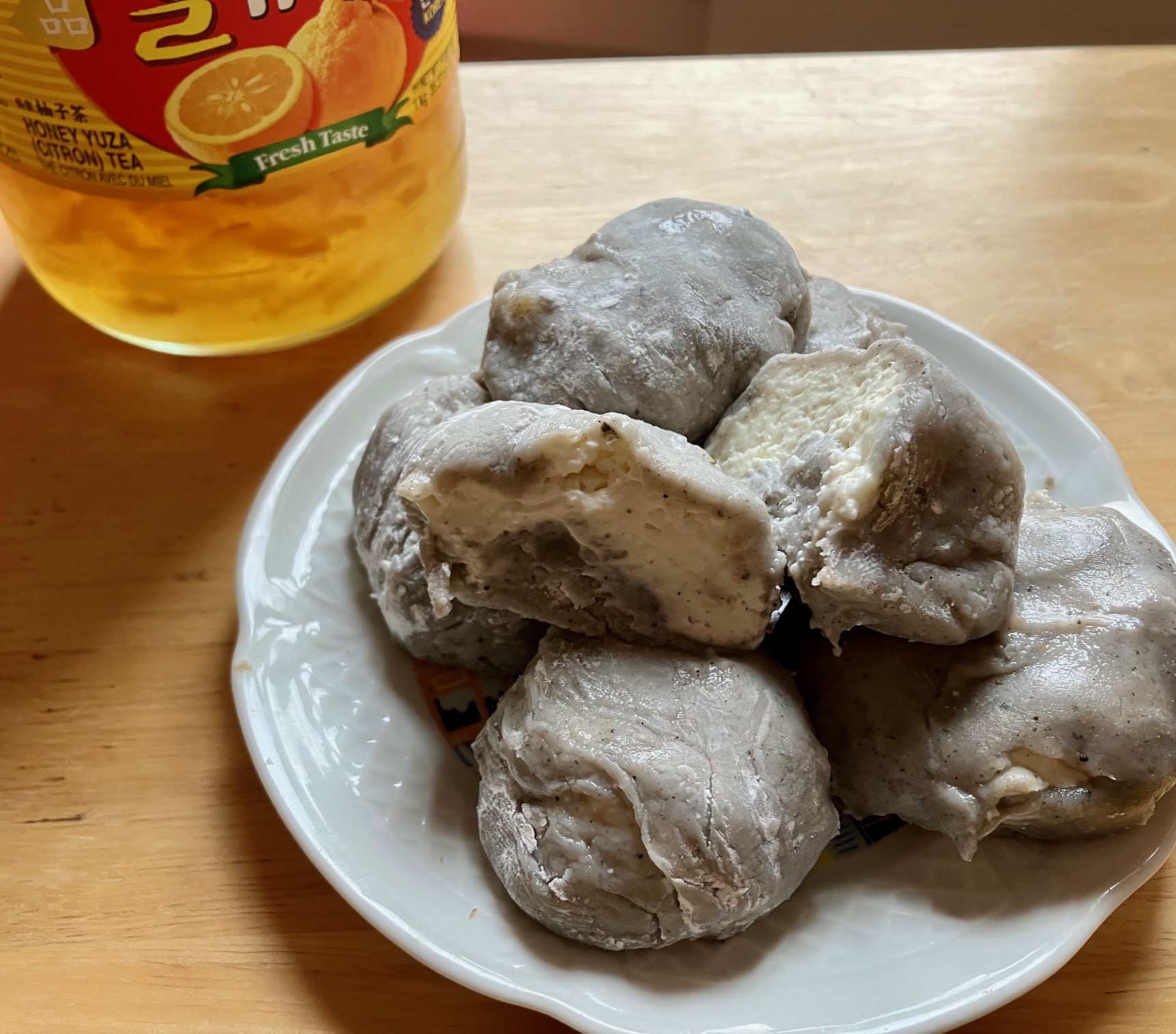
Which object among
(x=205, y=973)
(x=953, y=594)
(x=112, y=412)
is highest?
(x=953, y=594)

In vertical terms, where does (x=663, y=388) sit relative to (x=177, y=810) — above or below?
above

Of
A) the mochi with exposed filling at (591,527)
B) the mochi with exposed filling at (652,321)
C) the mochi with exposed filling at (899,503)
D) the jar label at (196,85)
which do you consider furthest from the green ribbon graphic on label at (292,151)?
the mochi with exposed filling at (899,503)

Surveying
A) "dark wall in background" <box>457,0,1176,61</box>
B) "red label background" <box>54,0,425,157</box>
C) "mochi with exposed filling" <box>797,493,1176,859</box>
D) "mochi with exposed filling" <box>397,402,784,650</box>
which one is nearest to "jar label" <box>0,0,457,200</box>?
"red label background" <box>54,0,425,157</box>

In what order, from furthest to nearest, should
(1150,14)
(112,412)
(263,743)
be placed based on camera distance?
(1150,14) → (112,412) → (263,743)

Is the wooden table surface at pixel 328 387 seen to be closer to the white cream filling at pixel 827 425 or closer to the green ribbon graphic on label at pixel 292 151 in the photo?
the green ribbon graphic on label at pixel 292 151

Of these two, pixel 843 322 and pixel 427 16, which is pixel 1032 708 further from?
pixel 427 16

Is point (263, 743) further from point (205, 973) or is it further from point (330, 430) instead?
point (330, 430)

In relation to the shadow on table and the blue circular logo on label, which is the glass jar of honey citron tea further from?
the shadow on table

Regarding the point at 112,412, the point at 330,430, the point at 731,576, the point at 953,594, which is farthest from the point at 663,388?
the point at 112,412
